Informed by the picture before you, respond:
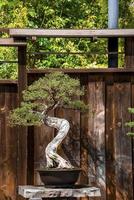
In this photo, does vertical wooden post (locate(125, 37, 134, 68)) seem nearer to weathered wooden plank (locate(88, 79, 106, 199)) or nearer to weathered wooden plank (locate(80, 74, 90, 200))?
weathered wooden plank (locate(88, 79, 106, 199))

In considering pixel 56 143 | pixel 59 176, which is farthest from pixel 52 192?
pixel 56 143

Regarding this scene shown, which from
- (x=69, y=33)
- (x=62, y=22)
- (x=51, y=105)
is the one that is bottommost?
(x=51, y=105)

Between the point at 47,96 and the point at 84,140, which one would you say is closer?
the point at 47,96

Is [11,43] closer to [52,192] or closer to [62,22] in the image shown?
[52,192]

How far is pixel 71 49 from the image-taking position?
12.1 meters

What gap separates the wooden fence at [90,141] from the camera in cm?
730

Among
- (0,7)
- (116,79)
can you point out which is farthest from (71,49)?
(116,79)

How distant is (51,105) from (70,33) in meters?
0.94

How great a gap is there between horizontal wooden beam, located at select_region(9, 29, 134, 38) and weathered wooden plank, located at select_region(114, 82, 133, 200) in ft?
1.91

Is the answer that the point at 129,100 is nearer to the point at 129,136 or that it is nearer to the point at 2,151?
the point at 129,136

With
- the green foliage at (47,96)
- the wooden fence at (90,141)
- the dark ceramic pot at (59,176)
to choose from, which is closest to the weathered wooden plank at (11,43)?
the wooden fence at (90,141)

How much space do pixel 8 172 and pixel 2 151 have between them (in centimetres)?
25

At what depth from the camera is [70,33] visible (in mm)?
7320

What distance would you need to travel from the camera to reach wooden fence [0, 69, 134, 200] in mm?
7301
